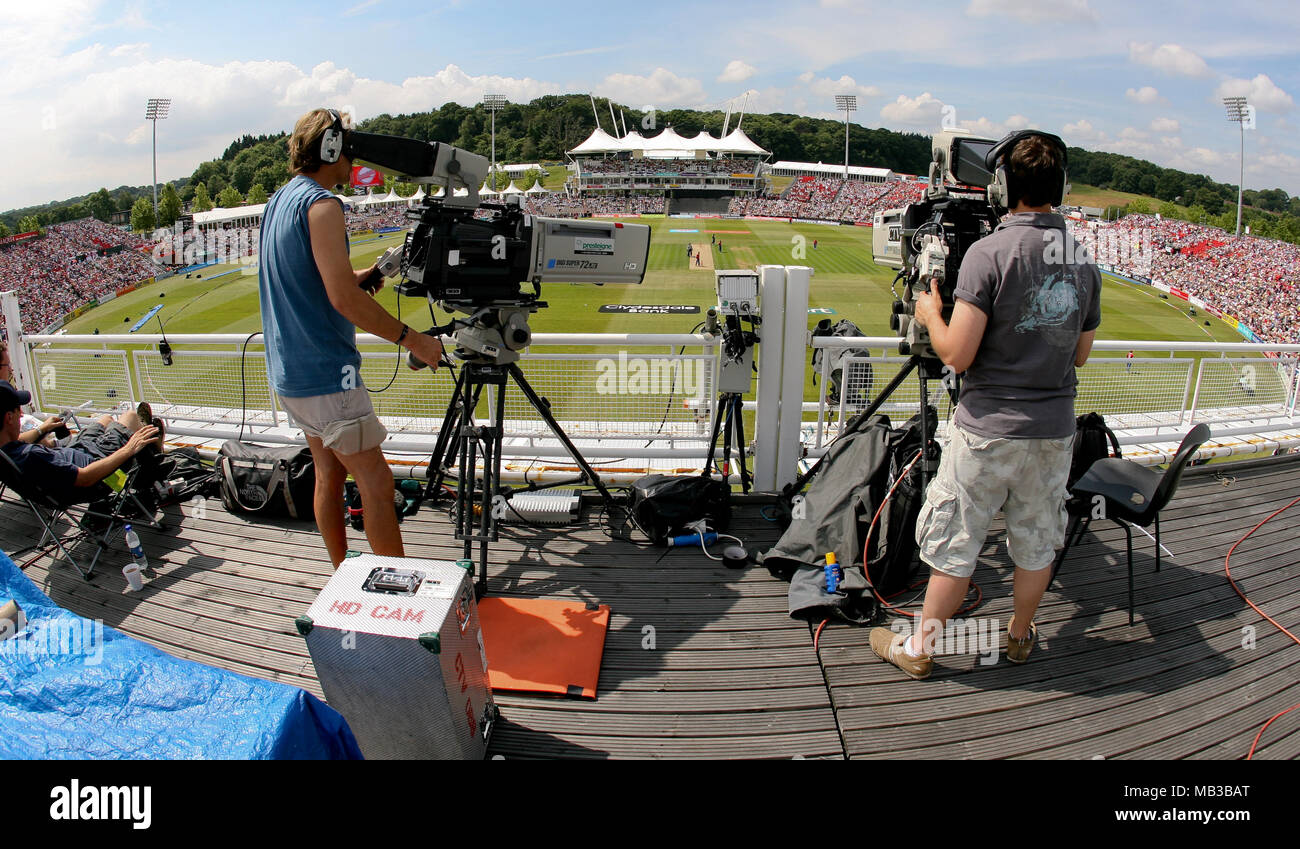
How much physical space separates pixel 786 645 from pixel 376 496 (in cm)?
190

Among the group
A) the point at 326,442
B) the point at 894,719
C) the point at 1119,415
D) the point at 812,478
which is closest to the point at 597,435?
the point at 812,478

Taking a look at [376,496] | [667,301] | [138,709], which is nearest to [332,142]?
[376,496]

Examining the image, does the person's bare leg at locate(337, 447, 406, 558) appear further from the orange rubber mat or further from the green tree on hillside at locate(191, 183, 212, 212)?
the green tree on hillside at locate(191, 183, 212, 212)

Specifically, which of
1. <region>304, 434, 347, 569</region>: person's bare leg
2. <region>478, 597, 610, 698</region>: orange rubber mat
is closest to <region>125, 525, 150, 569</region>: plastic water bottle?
<region>304, 434, 347, 569</region>: person's bare leg

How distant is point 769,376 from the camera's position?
13.3 ft

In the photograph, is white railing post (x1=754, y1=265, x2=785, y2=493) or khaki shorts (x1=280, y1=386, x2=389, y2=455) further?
→ white railing post (x1=754, y1=265, x2=785, y2=493)

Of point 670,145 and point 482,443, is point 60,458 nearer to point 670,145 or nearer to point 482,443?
point 482,443

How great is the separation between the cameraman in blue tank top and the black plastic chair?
3.14 m

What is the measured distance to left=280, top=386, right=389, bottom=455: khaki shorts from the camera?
2.67 metres

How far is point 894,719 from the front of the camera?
2395 millimetres

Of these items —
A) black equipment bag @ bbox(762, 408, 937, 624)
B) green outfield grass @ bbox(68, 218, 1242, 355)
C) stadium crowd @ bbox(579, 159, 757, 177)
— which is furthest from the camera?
stadium crowd @ bbox(579, 159, 757, 177)
